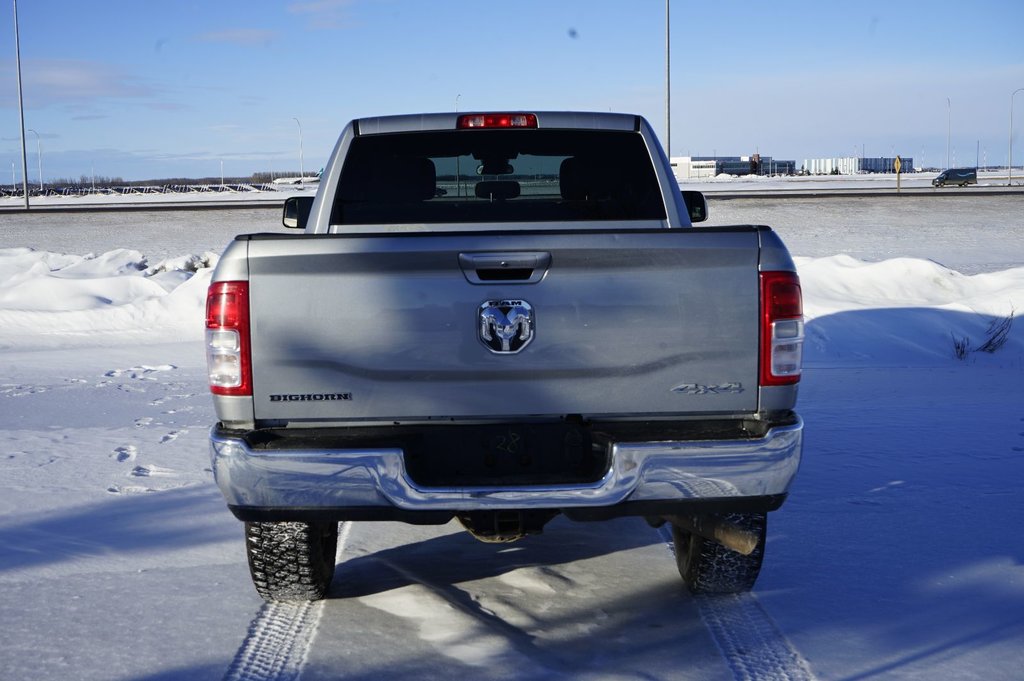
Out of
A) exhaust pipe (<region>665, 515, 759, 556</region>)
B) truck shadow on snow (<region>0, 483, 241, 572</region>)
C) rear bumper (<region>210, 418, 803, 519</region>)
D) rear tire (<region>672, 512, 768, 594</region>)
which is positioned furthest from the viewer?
truck shadow on snow (<region>0, 483, 241, 572</region>)

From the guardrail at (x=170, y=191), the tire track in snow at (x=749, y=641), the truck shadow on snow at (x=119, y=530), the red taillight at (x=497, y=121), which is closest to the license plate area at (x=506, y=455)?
the tire track in snow at (x=749, y=641)

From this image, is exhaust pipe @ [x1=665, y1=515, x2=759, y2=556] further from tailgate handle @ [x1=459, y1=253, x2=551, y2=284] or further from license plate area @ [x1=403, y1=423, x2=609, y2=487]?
Answer: tailgate handle @ [x1=459, y1=253, x2=551, y2=284]

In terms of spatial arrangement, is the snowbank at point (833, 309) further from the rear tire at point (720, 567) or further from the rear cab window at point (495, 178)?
the rear tire at point (720, 567)

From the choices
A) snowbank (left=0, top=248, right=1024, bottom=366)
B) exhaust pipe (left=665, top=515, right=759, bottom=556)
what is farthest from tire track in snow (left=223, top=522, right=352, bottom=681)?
snowbank (left=0, top=248, right=1024, bottom=366)

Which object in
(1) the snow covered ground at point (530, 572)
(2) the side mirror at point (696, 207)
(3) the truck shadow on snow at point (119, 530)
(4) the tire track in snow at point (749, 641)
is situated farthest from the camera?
(2) the side mirror at point (696, 207)

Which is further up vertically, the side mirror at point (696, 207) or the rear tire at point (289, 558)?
the side mirror at point (696, 207)

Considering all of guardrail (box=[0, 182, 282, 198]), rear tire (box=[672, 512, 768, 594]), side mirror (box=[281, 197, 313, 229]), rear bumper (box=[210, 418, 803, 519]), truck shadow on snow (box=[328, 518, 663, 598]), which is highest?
guardrail (box=[0, 182, 282, 198])

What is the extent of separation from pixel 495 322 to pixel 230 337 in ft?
2.90

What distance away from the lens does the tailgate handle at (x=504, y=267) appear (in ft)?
11.6

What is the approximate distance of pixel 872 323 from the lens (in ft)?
37.5

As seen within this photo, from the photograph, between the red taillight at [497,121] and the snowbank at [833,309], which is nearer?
the red taillight at [497,121]

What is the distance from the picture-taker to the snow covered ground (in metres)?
3.83

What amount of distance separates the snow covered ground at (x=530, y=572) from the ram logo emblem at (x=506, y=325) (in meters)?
1.15

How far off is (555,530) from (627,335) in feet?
7.87
